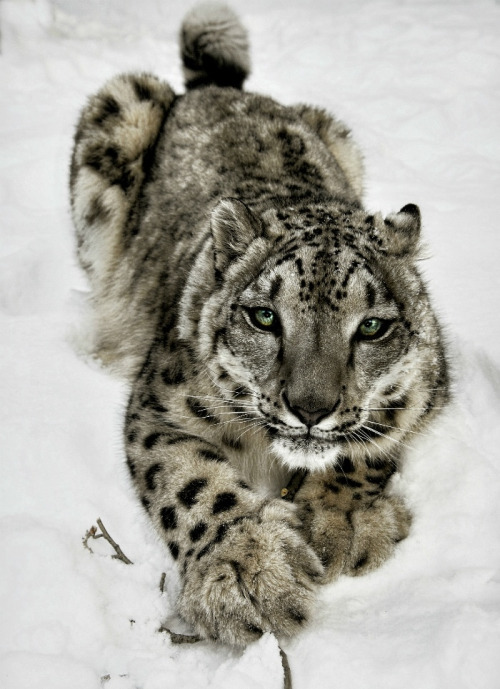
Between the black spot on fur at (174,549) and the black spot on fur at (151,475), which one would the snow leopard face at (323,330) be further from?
the black spot on fur at (174,549)

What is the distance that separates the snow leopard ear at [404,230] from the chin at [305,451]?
1.13 metres

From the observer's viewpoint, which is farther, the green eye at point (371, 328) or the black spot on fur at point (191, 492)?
the black spot on fur at point (191, 492)

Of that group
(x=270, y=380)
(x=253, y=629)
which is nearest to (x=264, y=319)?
(x=270, y=380)

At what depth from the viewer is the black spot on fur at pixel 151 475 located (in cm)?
362

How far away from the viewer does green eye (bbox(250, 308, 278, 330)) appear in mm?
3340

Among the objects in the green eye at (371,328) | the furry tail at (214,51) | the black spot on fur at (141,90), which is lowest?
the green eye at (371,328)

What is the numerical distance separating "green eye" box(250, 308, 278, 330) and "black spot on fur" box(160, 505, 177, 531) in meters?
0.99

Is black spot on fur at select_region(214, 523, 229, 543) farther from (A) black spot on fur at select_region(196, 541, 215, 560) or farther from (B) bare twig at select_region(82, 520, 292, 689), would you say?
(B) bare twig at select_region(82, 520, 292, 689)

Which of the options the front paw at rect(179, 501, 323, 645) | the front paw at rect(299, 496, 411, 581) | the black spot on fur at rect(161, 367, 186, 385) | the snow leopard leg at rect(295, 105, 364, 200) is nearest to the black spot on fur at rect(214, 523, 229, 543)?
the front paw at rect(179, 501, 323, 645)

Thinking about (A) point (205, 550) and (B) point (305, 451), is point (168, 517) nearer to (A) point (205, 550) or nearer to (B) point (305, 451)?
(A) point (205, 550)

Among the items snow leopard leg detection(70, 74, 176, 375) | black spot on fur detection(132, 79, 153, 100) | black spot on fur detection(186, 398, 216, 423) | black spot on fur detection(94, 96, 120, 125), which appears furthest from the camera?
black spot on fur detection(132, 79, 153, 100)

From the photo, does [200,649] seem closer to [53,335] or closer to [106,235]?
[53,335]

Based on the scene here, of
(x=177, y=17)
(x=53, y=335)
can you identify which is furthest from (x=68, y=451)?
(x=177, y=17)

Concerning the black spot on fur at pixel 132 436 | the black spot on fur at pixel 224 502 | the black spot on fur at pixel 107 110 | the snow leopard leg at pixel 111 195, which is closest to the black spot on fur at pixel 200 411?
the black spot on fur at pixel 132 436
